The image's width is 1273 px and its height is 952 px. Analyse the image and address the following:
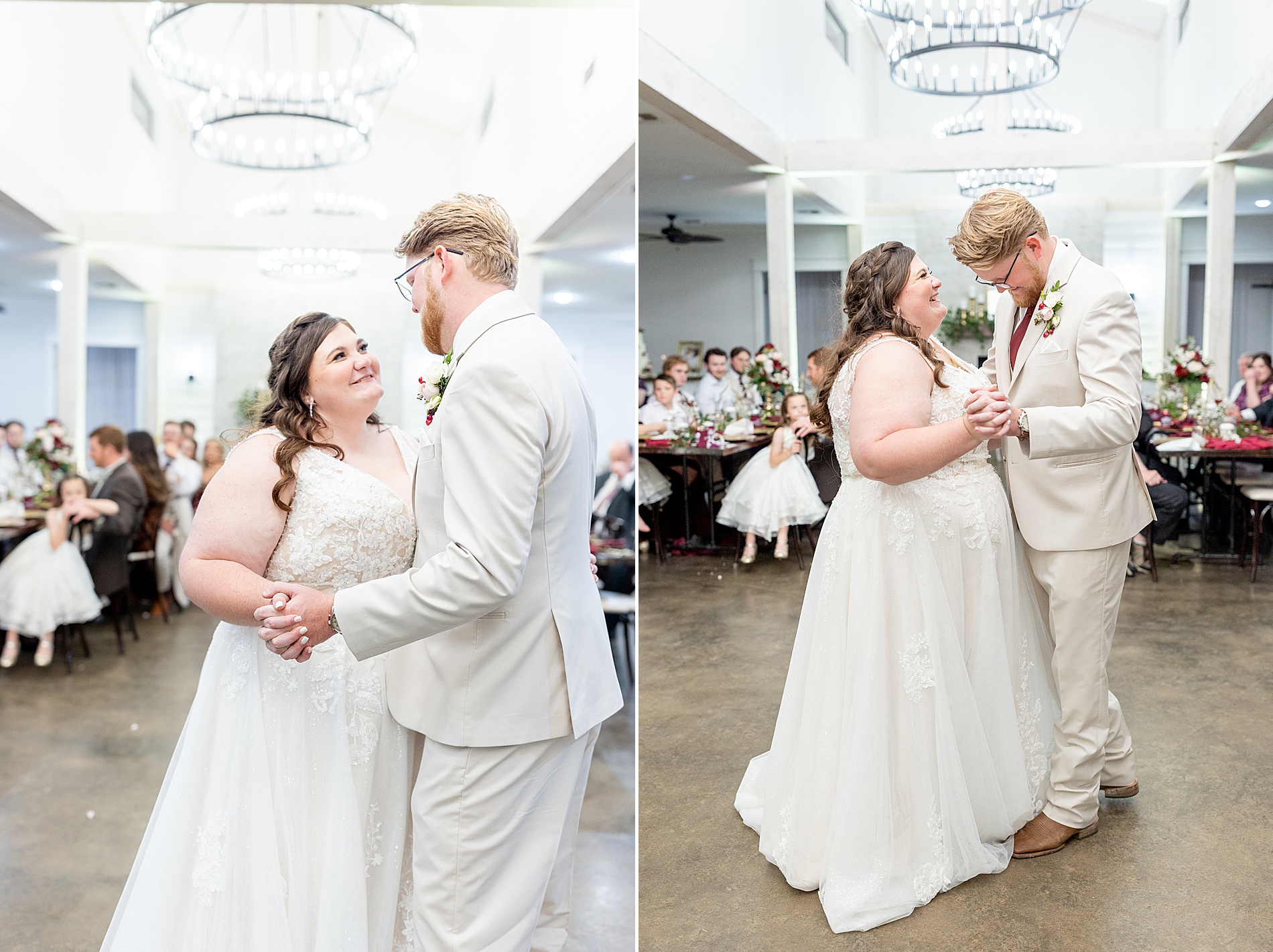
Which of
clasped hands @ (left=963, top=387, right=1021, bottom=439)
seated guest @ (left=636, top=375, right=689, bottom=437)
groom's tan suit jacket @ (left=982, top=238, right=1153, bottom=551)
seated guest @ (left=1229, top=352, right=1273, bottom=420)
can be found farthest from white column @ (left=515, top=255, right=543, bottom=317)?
clasped hands @ (left=963, top=387, right=1021, bottom=439)

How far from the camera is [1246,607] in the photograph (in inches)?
127

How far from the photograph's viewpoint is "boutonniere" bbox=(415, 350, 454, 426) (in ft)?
5.83

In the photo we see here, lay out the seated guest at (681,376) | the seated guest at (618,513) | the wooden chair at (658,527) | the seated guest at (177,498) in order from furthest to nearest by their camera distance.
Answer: the seated guest at (177,498), the seated guest at (618,513), the seated guest at (681,376), the wooden chair at (658,527)

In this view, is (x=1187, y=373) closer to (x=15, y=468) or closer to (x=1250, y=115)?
(x=1250, y=115)

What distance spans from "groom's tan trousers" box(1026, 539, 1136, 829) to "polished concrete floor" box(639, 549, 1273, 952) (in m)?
0.16

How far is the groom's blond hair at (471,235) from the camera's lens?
172 centimetres

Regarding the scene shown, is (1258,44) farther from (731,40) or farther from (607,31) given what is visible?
(607,31)

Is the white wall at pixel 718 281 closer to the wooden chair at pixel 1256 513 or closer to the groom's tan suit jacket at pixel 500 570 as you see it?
the groom's tan suit jacket at pixel 500 570

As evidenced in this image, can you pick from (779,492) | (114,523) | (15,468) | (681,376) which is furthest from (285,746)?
(15,468)

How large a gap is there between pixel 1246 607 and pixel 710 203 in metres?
2.30

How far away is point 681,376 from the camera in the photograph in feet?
18.7

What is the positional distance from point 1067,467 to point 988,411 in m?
0.50

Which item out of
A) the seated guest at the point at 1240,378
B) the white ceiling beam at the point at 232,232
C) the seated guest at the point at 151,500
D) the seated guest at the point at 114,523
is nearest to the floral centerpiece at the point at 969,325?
the seated guest at the point at 1240,378

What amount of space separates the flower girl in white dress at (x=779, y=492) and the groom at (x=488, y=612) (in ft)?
3.31
